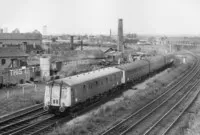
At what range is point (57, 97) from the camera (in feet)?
63.8

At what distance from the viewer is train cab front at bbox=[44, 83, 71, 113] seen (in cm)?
1927

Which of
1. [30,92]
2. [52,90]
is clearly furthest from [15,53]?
[52,90]

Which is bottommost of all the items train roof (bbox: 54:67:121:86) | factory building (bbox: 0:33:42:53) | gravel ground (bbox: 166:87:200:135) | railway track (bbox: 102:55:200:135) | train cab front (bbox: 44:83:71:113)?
gravel ground (bbox: 166:87:200:135)

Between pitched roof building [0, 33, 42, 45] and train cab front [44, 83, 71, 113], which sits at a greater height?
pitched roof building [0, 33, 42, 45]

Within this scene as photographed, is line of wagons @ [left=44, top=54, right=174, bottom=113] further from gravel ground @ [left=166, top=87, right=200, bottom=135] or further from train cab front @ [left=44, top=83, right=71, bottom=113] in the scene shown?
gravel ground @ [left=166, top=87, right=200, bottom=135]

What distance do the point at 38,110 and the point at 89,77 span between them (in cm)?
510

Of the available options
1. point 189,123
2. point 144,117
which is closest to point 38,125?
point 144,117

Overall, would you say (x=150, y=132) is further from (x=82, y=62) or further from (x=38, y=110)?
(x=82, y=62)

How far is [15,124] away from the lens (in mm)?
18281

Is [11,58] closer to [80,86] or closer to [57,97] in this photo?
[80,86]

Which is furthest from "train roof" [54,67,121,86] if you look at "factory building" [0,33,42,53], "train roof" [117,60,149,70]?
"factory building" [0,33,42,53]

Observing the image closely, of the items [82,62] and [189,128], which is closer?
[189,128]

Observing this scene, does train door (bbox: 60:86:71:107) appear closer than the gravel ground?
No

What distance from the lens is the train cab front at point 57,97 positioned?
19.3 m
